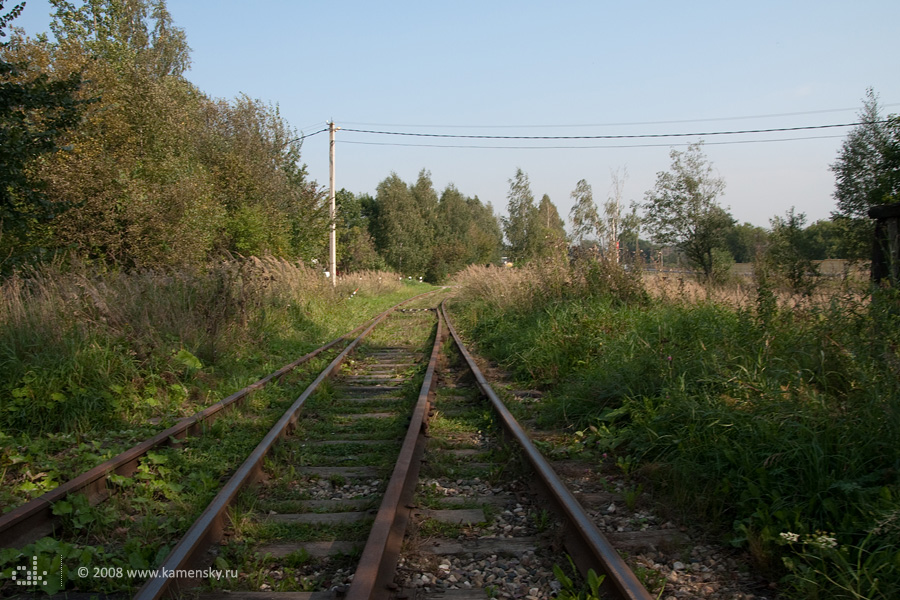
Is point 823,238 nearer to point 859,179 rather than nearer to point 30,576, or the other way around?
point 859,179

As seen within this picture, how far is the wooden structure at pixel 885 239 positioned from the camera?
16.8 feet

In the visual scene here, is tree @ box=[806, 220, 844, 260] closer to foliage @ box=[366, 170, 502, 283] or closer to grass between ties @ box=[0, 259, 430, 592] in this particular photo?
grass between ties @ box=[0, 259, 430, 592]

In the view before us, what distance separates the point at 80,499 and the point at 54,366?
3.05 meters

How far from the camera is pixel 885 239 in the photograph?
5.45m

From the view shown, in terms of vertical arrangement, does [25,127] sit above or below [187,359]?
above

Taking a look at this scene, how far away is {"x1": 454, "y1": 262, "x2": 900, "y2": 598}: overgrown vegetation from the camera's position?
3053 millimetres

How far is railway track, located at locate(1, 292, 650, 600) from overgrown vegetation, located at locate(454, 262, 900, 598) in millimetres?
868

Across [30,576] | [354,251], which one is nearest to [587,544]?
[30,576]

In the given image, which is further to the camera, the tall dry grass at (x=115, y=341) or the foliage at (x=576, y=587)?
the tall dry grass at (x=115, y=341)

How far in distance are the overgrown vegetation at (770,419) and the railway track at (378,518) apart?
87 centimetres

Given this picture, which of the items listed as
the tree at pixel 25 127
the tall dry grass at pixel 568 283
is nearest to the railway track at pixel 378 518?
the tall dry grass at pixel 568 283

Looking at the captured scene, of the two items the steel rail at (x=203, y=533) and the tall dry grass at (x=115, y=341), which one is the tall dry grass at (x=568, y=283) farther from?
the steel rail at (x=203, y=533)

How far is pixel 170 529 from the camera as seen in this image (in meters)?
3.55

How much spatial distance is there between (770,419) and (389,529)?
2655 millimetres
